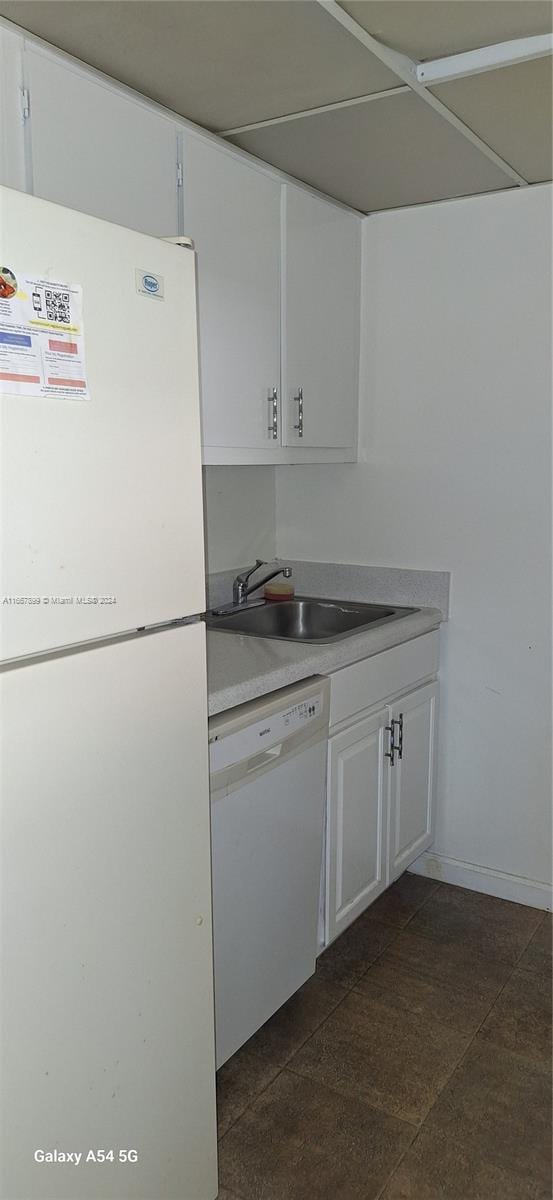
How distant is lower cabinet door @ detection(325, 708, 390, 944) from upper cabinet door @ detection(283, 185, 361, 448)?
861 millimetres

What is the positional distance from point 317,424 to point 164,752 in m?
1.49

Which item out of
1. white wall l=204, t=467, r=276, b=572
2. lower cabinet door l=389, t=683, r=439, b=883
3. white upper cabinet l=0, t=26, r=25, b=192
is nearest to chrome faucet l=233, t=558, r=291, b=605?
white wall l=204, t=467, r=276, b=572

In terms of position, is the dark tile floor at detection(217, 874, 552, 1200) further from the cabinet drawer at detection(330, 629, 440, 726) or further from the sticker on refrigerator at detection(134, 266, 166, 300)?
the sticker on refrigerator at detection(134, 266, 166, 300)

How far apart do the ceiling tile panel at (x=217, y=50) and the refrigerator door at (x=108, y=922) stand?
1085 millimetres

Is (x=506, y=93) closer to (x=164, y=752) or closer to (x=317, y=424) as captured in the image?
(x=317, y=424)

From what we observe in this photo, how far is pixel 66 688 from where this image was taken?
3.91ft

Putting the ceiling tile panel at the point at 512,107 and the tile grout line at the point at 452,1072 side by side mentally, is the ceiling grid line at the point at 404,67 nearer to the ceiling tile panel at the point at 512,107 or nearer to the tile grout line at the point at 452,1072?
the ceiling tile panel at the point at 512,107

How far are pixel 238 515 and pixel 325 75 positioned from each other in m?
1.43

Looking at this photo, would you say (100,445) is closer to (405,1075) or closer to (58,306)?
(58,306)

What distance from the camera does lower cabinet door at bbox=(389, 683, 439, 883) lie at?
8.55 feet

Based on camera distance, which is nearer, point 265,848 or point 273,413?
point 265,848

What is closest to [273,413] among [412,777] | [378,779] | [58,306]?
[378,779]

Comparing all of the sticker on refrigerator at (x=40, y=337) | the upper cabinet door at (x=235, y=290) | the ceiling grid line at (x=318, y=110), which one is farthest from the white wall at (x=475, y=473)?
the sticker on refrigerator at (x=40, y=337)

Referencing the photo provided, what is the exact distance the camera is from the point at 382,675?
2453 millimetres
